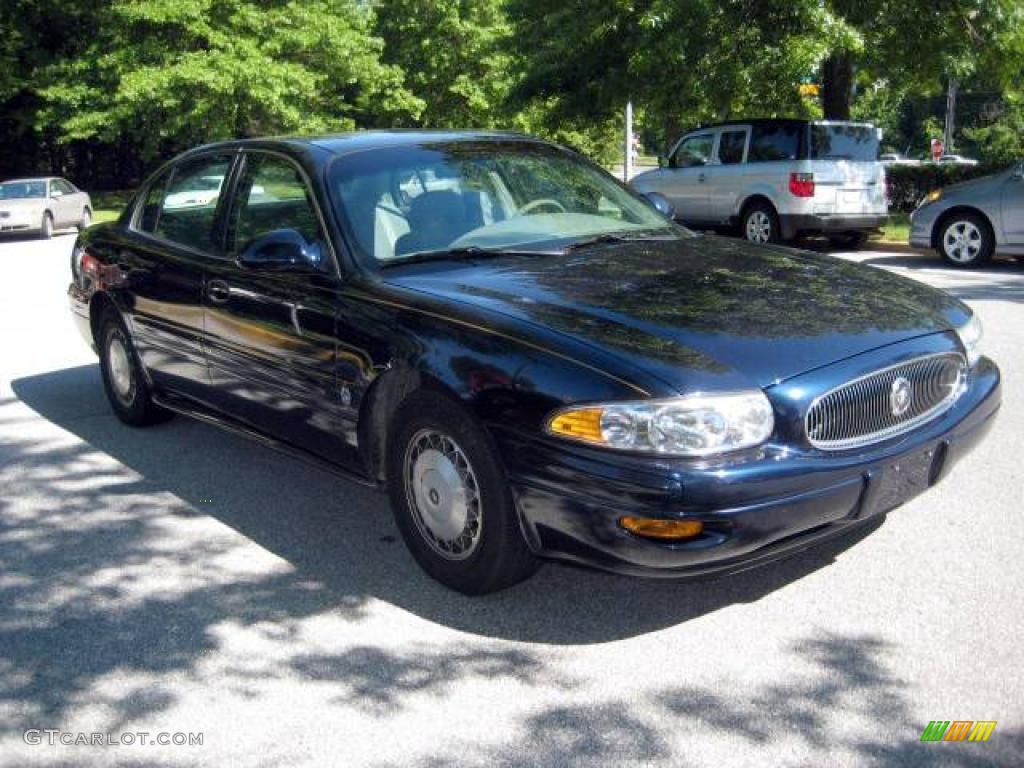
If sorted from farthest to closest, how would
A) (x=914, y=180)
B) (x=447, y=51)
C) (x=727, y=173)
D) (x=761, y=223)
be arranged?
(x=447, y=51)
(x=914, y=180)
(x=727, y=173)
(x=761, y=223)

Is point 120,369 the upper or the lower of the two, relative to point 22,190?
lower

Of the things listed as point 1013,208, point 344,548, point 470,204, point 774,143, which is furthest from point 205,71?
point 344,548

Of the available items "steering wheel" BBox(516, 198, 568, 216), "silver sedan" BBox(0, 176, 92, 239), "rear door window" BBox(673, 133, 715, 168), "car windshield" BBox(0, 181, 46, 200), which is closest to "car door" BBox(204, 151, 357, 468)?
"steering wheel" BBox(516, 198, 568, 216)

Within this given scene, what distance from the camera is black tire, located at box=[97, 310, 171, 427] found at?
6.03 meters

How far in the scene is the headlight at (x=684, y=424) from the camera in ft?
10.4

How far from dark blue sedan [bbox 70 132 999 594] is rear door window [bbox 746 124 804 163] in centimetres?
985

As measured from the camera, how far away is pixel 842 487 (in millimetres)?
3303

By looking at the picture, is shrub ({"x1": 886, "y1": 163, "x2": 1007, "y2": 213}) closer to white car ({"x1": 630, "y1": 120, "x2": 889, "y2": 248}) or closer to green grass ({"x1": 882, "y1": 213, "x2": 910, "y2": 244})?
green grass ({"x1": 882, "y1": 213, "x2": 910, "y2": 244})

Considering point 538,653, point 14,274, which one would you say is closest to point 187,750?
point 538,653

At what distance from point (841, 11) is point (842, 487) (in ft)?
46.8

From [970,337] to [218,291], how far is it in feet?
10.5

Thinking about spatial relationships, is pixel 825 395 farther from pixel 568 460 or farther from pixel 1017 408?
pixel 1017 408

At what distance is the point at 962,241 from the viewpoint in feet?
41.5

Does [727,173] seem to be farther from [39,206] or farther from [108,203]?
[108,203]
